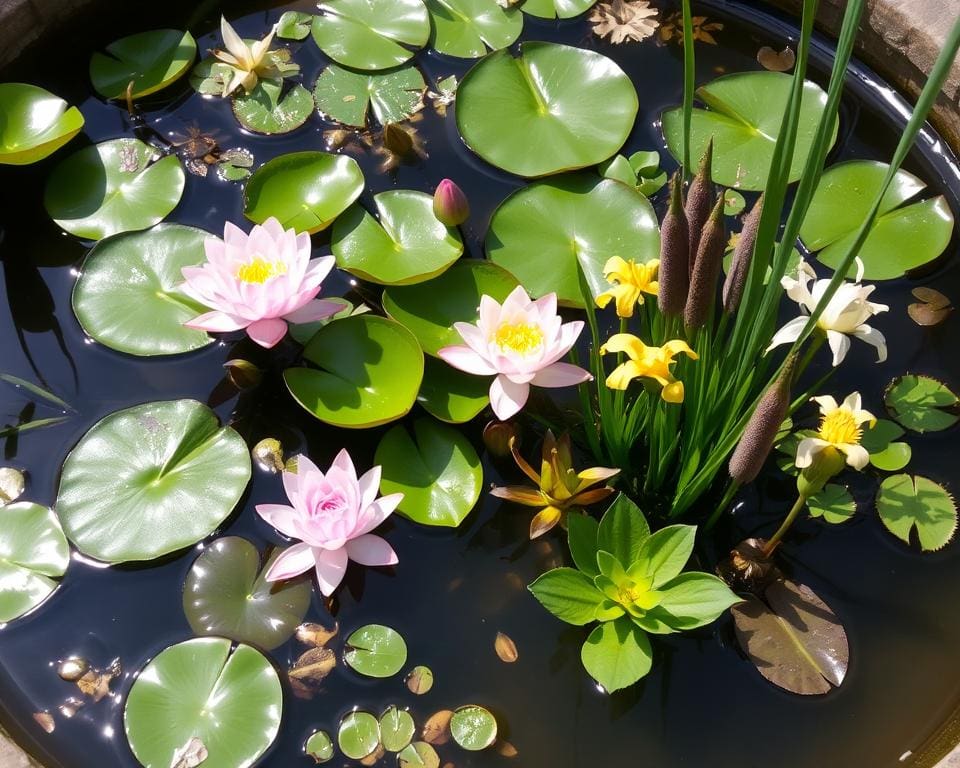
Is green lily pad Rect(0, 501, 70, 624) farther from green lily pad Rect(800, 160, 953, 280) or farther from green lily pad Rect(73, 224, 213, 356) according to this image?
green lily pad Rect(800, 160, 953, 280)

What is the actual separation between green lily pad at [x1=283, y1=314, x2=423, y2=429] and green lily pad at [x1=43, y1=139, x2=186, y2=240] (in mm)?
775

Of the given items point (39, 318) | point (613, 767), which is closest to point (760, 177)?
point (613, 767)

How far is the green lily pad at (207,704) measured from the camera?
5.86 feet

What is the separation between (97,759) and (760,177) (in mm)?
2397

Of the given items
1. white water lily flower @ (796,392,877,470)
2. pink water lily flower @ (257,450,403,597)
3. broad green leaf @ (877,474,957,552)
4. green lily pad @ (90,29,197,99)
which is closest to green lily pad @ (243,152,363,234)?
green lily pad @ (90,29,197,99)

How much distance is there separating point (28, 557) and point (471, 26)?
88.1 inches

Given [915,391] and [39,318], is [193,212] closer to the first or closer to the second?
[39,318]

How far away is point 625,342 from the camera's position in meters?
1.71

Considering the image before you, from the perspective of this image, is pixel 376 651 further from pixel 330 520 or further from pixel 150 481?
pixel 150 481

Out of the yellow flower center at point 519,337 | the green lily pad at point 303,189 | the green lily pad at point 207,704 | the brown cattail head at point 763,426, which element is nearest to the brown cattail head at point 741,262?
the brown cattail head at point 763,426

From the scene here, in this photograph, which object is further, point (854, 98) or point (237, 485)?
point (854, 98)

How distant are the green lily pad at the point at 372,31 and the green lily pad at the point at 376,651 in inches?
75.7

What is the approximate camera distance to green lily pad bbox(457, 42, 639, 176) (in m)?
2.59

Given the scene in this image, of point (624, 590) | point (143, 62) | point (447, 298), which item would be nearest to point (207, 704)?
point (624, 590)
